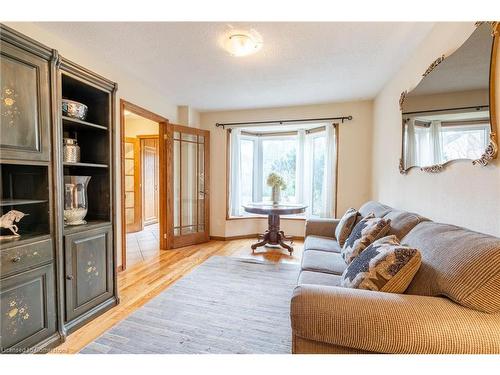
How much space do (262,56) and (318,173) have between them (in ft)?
8.40

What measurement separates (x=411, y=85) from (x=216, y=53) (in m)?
1.93

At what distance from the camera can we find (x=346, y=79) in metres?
3.00

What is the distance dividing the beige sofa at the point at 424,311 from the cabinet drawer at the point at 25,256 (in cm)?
157

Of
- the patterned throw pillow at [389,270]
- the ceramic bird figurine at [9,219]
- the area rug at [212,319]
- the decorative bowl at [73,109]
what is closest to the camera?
the patterned throw pillow at [389,270]

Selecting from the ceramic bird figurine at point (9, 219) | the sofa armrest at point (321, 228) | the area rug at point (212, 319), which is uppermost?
the ceramic bird figurine at point (9, 219)

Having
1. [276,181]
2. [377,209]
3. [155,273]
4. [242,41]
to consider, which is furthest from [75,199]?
[377,209]

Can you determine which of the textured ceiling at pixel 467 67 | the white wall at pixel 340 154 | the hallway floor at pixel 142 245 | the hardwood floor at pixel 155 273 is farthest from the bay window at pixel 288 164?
the textured ceiling at pixel 467 67

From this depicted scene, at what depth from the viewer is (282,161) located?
488 centimetres

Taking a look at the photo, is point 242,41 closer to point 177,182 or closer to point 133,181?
point 177,182

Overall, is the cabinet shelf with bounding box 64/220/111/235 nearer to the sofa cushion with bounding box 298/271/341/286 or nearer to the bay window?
the sofa cushion with bounding box 298/271/341/286

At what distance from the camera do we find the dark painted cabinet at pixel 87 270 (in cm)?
174

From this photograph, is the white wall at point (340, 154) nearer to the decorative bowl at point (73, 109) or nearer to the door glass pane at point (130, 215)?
the door glass pane at point (130, 215)

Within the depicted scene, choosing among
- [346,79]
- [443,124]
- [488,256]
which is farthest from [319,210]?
[488,256]
